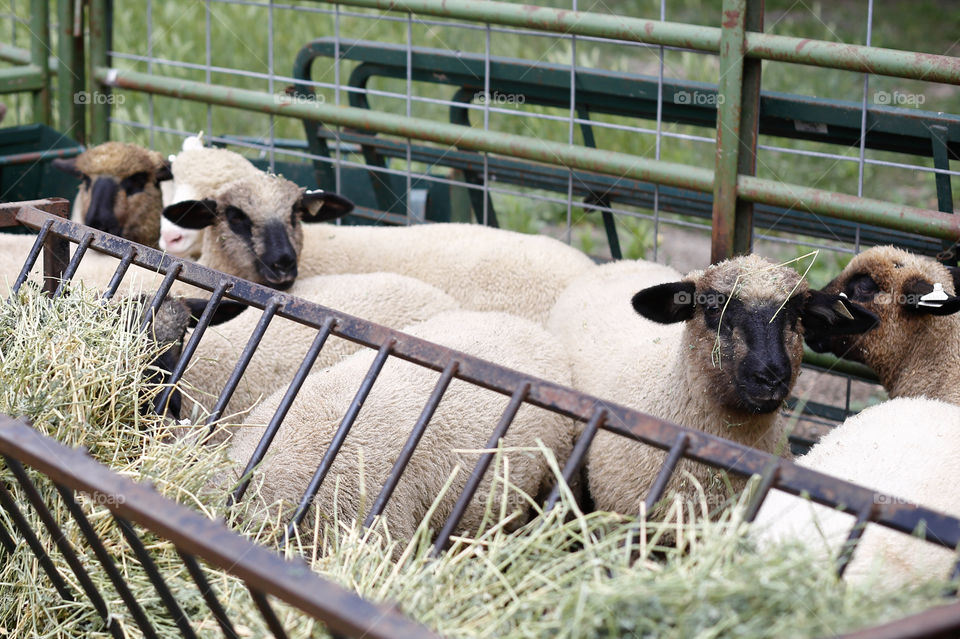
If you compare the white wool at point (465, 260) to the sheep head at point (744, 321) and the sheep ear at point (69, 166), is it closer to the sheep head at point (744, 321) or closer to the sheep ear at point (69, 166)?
the sheep ear at point (69, 166)

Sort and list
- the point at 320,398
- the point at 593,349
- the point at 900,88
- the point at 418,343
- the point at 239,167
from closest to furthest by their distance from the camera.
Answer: the point at 418,343, the point at 320,398, the point at 593,349, the point at 239,167, the point at 900,88

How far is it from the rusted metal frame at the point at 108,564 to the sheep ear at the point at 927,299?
2.92 m

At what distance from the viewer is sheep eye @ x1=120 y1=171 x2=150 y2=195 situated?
5.57 metres

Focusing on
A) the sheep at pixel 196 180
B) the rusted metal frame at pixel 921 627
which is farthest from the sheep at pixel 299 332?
the rusted metal frame at pixel 921 627

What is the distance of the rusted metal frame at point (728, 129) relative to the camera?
13.9ft

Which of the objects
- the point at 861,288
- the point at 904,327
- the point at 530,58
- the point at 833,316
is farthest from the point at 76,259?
the point at 530,58

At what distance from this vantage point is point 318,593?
164 cm

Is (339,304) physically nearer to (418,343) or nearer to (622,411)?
(418,343)

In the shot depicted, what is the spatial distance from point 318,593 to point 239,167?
409 centimetres

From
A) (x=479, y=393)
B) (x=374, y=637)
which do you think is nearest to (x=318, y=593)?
(x=374, y=637)

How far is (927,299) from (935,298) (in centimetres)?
3

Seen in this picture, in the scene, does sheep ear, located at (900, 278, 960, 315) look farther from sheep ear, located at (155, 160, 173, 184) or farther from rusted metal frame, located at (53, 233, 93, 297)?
sheep ear, located at (155, 160, 173, 184)

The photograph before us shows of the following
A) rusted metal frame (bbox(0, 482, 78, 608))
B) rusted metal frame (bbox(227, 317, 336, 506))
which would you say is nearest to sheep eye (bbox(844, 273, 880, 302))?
rusted metal frame (bbox(227, 317, 336, 506))

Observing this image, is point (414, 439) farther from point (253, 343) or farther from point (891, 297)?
point (891, 297)
